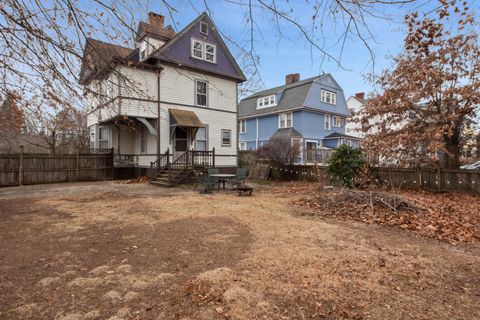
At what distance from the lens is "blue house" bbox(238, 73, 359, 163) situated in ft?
85.0

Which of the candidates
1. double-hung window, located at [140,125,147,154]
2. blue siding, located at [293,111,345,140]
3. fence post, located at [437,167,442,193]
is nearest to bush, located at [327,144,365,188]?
fence post, located at [437,167,442,193]

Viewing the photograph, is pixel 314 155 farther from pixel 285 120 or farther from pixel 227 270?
pixel 227 270

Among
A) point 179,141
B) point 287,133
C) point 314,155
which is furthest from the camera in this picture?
point 287,133

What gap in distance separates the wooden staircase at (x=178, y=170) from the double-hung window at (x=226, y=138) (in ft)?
11.3

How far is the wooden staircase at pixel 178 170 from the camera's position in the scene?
13.4m

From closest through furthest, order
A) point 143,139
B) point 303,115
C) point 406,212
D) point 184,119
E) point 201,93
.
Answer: point 406,212, point 184,119, point 143,139, point 201,93, point 303,115

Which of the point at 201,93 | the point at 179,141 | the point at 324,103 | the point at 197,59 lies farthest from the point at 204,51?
the point at 324,103

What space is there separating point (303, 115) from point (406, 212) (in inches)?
762

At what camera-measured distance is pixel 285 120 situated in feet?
89.4

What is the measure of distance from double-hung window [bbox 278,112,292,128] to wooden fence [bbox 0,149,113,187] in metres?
16.6

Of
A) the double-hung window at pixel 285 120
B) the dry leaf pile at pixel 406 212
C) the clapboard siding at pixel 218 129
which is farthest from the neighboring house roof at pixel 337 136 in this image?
the dry leaf pile at pixel 406 212

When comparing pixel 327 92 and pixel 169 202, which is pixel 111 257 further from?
pixel 327 92

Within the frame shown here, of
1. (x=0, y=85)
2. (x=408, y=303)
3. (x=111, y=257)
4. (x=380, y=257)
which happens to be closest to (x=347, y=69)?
(x=408, y=303)

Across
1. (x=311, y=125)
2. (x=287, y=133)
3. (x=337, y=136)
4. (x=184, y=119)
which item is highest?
(x=311, y=125)
